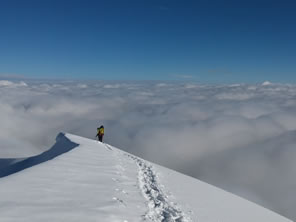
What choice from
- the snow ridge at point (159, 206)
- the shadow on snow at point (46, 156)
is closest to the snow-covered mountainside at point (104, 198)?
→ the snow ridge at point (159, 206)

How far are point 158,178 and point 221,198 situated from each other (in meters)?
3.49

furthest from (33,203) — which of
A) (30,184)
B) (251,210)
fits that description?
(251,210)

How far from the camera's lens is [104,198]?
281 inches

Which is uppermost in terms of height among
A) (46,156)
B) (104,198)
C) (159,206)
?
(104,198)

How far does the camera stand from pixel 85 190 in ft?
25.0

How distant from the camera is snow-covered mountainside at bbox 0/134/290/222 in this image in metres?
5.59

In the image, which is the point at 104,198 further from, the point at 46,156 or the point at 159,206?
the point at 46,156

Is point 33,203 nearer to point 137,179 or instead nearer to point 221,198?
point 137,179

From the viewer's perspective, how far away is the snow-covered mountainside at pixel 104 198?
5.59 meters

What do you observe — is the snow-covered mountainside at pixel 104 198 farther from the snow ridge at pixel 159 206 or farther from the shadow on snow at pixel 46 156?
the shadow on snow at pixel 46 156

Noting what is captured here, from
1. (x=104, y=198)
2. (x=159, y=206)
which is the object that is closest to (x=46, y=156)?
(x=104, y=198)

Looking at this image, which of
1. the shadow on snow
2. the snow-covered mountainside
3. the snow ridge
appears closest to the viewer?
the snow-covered mountainside

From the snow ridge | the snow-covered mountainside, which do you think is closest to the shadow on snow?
the snow-covered mountainside

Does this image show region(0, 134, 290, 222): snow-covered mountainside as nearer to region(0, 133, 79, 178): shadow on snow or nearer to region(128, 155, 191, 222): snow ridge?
region(128, 155, 191, 222): snow ridge
